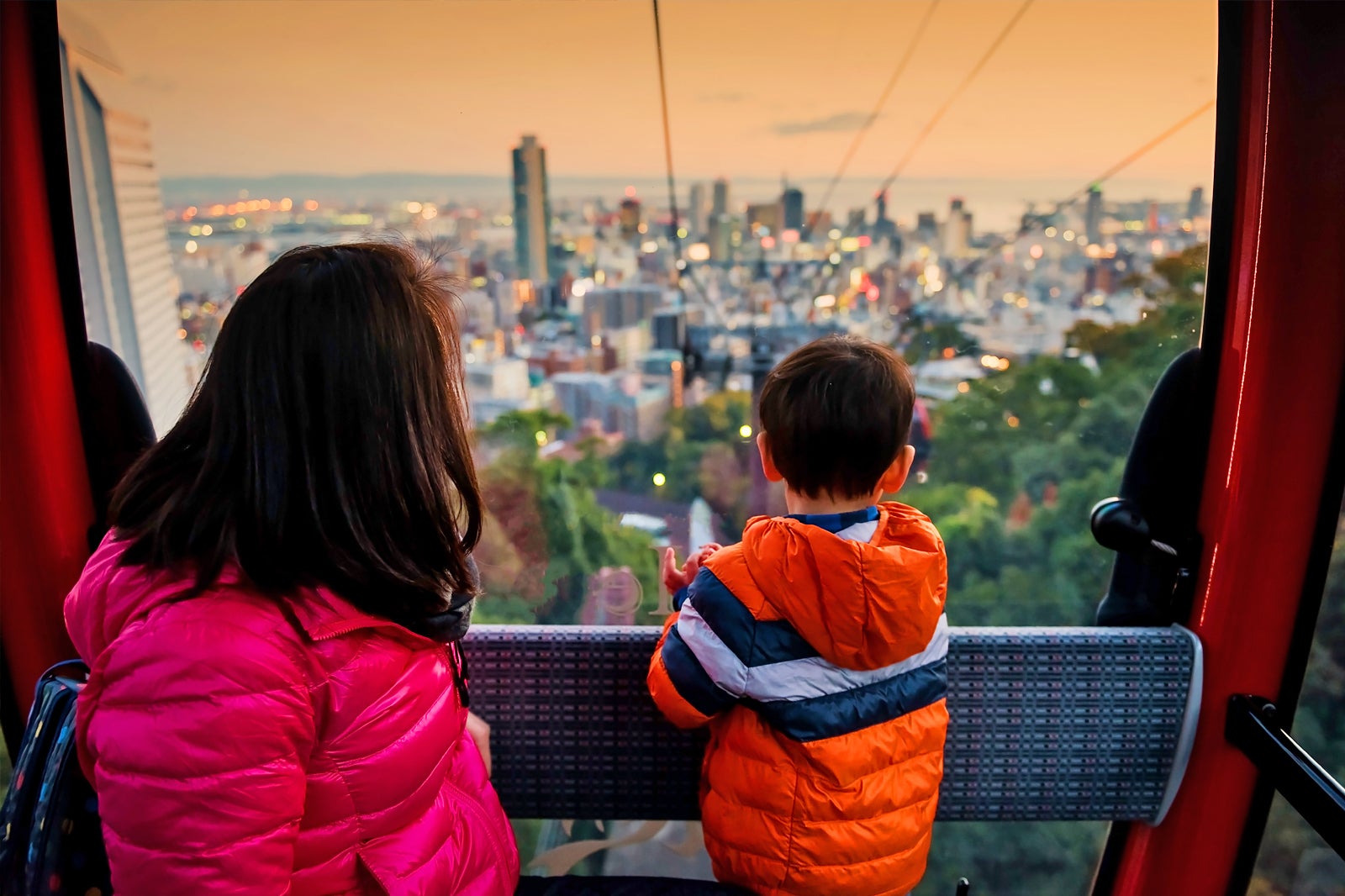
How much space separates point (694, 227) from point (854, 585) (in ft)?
3.88

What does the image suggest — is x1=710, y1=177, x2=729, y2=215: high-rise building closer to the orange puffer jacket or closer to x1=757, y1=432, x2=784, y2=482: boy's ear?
x1=757, y1=432, x2=784, y2=482: boy's ear

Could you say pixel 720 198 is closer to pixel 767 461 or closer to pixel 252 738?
pixel 767 461

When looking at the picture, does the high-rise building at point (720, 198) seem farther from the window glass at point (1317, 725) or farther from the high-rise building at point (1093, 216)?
the window glass at point (1317, 725)

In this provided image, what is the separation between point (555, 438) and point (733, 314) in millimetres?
528

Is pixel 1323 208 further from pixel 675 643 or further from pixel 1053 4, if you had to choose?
pixel 675 643

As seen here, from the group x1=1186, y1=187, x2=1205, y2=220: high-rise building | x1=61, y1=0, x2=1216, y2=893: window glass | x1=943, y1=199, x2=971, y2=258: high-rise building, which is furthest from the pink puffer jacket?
x1=1186, y1=187, x2=1205, y2=220: high-rise building

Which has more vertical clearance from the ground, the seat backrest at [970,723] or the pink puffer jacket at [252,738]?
the pink puffer jacket at [252,738]

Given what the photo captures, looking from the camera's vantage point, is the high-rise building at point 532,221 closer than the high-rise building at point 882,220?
Yes

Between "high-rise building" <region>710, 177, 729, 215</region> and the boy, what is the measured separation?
0.89 m

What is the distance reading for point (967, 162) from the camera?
2076 mm

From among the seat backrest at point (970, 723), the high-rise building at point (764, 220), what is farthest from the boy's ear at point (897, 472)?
the high-rise building at point (764, 220)

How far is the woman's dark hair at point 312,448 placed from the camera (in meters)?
0.92

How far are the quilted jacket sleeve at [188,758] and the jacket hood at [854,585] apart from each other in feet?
2.22

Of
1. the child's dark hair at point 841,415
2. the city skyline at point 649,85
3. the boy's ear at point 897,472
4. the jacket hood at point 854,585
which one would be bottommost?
the jacket hood at point 854,585
